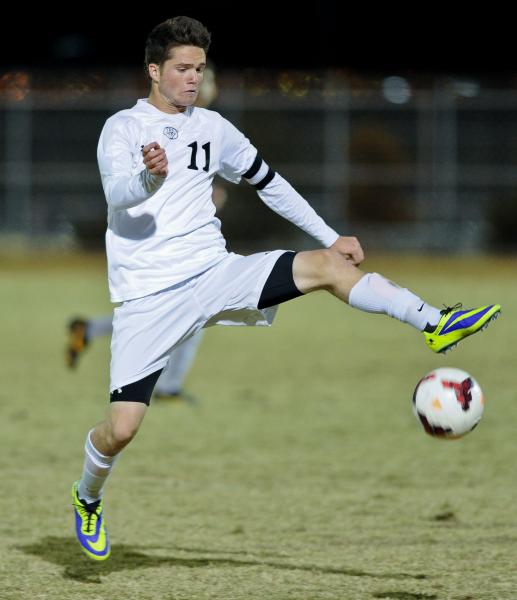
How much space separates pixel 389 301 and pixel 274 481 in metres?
2.60

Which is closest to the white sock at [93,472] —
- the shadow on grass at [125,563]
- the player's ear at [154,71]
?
the shadow on grass at [125,563]

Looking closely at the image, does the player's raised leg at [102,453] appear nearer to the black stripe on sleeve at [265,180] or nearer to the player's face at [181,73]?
the black stripe on sleeve at [265,180]

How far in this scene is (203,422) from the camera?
369 inches

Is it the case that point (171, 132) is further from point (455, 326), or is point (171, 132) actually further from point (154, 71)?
point (455, 326)

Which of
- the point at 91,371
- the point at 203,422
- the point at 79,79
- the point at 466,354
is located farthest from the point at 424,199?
the point at 203,422

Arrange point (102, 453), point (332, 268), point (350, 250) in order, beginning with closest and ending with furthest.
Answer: point (332, 268)
point (350, 250)
point (102, 453)

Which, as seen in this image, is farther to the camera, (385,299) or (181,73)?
(181,73)

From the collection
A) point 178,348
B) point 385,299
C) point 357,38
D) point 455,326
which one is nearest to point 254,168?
point 385,299

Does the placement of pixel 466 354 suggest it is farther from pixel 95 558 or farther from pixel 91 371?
pixel 95 558

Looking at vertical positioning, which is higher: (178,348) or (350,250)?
(350,250)

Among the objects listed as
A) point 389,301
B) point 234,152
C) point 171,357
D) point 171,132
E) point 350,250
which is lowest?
point 171,357

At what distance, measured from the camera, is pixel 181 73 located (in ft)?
17.3

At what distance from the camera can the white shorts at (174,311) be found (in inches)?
206

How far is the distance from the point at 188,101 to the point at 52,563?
211cm
